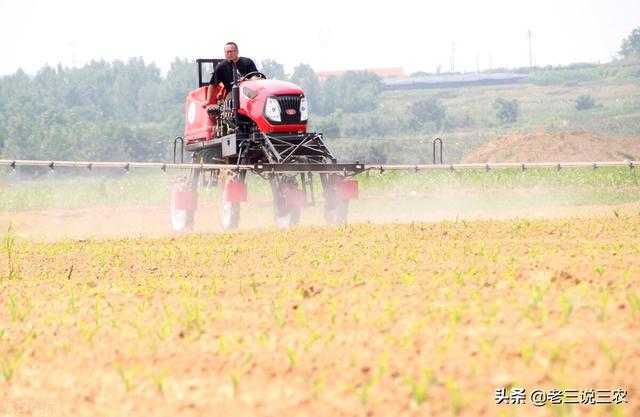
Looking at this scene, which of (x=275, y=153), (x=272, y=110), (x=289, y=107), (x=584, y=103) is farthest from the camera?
(x=584, y=103)

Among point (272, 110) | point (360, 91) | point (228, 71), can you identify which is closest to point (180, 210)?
point (228, 71)

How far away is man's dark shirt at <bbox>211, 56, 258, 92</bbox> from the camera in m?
16.5

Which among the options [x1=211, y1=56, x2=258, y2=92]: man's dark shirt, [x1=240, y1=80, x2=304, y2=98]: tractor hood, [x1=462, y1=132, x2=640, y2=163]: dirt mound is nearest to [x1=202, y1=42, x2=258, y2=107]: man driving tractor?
[x1=211, y1=56, x2=258, y2=92]: man's dark shirt

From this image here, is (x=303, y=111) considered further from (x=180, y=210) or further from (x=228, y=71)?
(x=180, y=210)

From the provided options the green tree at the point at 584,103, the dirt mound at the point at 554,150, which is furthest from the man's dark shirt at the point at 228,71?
the green tree at the point at 584,103

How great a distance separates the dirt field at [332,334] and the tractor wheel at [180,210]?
7.74m

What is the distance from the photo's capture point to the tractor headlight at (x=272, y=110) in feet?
51.7

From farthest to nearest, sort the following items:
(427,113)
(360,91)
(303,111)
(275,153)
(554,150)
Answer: (360,91)
(427,113)
(554,150)
(303,111)
(275,153)

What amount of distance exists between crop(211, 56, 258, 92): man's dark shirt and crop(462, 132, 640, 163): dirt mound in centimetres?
2336

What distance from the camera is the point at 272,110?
1579 centimetres

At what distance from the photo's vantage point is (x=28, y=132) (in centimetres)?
6650

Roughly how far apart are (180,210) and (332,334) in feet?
42.2

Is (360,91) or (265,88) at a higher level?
(360,91)

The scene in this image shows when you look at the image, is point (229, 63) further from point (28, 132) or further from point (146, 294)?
point (28, 132)
